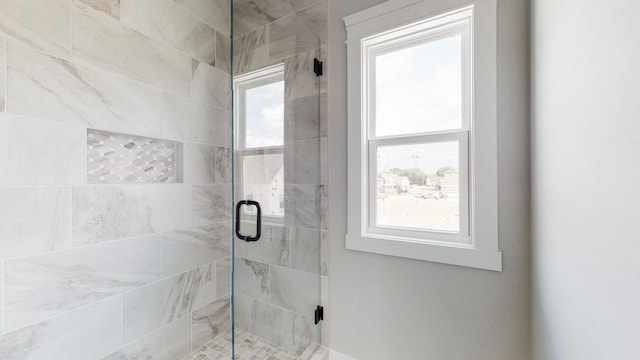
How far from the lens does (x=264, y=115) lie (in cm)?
144

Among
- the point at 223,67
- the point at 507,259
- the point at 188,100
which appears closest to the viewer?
the point at 507,259

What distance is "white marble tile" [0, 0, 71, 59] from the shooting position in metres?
1.01

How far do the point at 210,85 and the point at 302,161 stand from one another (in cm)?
94

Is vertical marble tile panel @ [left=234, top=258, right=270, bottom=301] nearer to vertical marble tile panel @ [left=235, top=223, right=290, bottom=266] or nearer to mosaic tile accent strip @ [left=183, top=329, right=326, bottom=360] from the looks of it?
vertical marble tile panel @ [left=235, top=223, right=290, bottom=266]

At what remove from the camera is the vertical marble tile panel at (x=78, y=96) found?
1.04 m

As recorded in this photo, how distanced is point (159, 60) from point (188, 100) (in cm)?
27

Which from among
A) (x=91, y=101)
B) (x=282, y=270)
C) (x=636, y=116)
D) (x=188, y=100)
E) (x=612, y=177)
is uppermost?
(x=188, y=100)

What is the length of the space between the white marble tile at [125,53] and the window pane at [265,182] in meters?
0.78

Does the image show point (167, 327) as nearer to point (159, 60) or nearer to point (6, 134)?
point (6, 134)

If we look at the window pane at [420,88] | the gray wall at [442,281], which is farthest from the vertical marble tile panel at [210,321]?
the window pane at [420,88]

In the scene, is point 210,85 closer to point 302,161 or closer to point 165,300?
point 302,161

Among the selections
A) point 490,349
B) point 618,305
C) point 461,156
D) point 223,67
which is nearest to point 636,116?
point 618,305

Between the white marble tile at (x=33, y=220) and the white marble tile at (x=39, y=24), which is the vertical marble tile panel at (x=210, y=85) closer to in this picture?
the white marble tile at (x=39, y=24)

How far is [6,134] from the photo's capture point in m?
1.00
